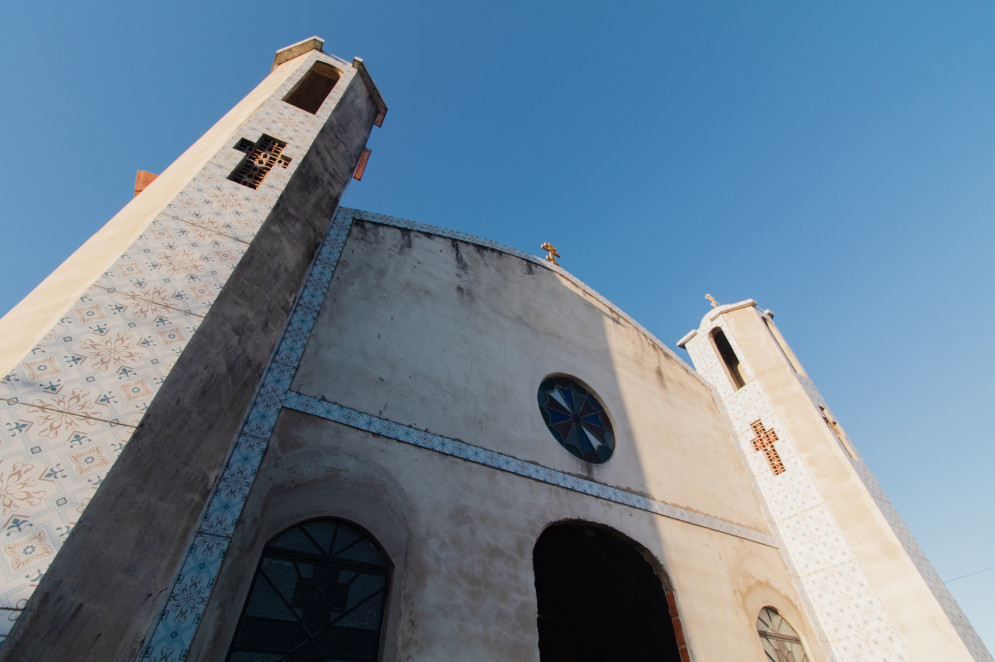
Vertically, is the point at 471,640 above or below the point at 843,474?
below

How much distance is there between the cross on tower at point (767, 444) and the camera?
7578 mm

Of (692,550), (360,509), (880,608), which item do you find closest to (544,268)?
(692,550)

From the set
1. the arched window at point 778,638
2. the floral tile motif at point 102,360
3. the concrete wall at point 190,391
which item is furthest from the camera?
the arched window at point 778,638

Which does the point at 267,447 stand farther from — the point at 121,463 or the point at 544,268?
the point at 544,268

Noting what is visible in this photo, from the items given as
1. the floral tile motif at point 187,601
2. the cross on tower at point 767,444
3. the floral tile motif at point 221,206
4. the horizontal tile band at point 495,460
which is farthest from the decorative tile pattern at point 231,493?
the cross on tower at point 767,444

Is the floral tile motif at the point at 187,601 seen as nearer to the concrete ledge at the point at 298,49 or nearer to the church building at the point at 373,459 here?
the church building at the point at 373,459

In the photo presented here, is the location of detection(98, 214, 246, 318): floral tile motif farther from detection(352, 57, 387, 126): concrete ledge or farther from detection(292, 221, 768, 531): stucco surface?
detection(352, 57, 387, 126): concrete ledge

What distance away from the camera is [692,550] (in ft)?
19.1

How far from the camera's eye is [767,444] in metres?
7.81

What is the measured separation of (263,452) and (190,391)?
0.98 meters

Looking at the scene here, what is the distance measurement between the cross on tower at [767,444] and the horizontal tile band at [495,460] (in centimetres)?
125

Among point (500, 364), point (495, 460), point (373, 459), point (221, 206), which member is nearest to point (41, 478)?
point (221, 206)

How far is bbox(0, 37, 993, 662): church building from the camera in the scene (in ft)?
8.18

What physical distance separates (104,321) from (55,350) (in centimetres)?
28
